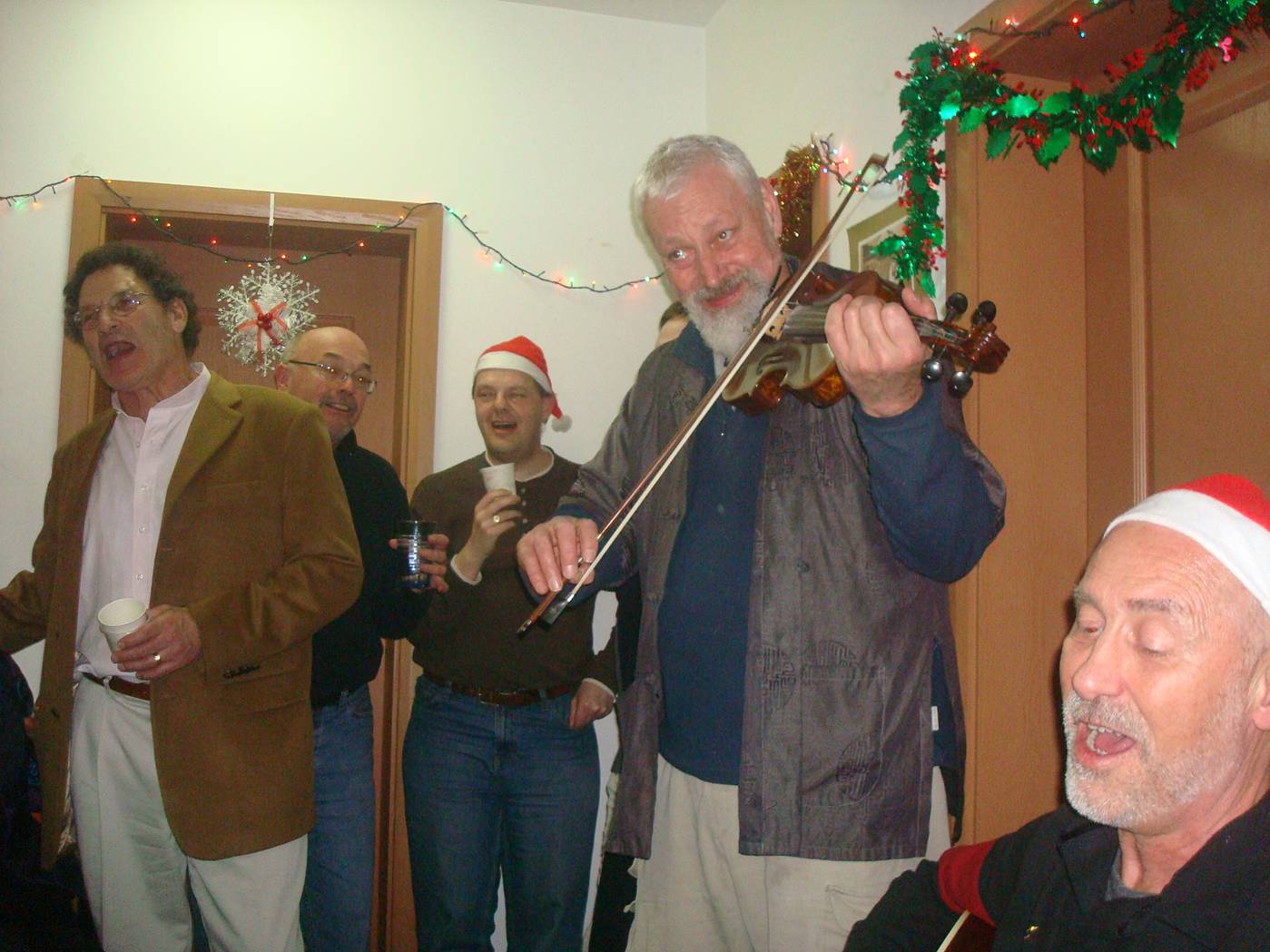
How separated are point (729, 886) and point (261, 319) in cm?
252

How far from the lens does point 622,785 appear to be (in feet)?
5.23

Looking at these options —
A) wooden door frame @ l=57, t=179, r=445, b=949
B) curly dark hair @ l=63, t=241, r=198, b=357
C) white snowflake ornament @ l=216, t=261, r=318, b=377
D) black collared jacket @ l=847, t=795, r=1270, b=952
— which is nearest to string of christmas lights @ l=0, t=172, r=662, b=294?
wooden door frame @ l=57, t=179, r=445, b=949

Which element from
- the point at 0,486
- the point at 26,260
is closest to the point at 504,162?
the point at 26,260

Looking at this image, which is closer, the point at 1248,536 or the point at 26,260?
the point at 1248,536

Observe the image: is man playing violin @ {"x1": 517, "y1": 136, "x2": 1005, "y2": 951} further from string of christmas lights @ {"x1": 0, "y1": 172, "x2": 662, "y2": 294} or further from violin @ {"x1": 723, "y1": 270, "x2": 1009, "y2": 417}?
string of christmas lights @ {"x1": 0, "y1": 172, "x2": 662, "y2": 294}

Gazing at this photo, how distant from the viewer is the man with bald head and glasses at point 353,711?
7.55 feet

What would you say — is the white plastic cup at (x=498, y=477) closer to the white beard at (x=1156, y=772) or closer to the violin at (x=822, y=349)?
the violin at (x=822, y=349)

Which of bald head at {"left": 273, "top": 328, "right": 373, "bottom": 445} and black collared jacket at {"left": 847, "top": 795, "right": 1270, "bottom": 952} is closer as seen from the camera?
black collared jacket at {"left": 847, "top": 795, "right": 1270, "bottom": 952}

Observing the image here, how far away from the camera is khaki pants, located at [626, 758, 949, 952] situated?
4.49 ft

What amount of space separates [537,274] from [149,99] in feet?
4.58

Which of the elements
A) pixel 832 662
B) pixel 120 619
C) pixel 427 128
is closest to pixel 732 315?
pixel 832 662

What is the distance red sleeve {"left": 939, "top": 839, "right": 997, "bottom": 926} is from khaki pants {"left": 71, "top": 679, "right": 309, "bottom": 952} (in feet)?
4.37

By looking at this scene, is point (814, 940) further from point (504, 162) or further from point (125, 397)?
point (504, 162)

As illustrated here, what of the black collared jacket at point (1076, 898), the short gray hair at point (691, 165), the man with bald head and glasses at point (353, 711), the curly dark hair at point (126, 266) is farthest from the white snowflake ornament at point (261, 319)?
the black collared jacket at point (1076, 898)
